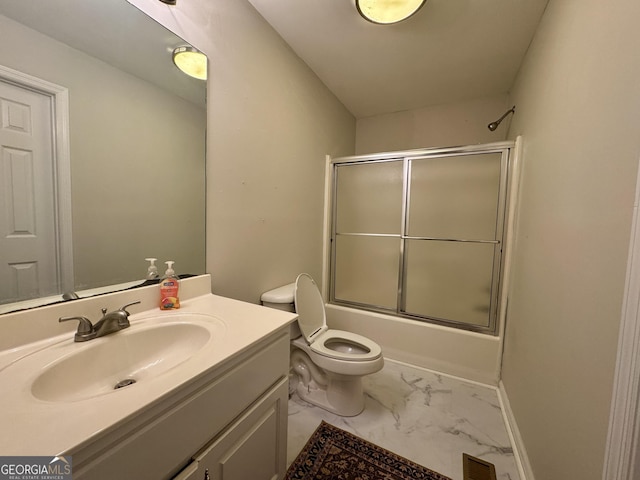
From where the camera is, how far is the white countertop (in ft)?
1.42

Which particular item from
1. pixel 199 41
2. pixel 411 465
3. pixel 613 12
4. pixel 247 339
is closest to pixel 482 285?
pixel 411 465

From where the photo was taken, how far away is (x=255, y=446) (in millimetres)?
867

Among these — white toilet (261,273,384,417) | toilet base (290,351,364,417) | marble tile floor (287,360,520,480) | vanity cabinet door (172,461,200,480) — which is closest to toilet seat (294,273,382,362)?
white toilet (261,273,384,417)

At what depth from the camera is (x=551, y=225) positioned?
1088 millimetres

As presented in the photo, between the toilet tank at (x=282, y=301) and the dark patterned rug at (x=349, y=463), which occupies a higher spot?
the toilet tank at (x=282, y=301)

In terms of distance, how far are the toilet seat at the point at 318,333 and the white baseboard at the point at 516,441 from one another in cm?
77

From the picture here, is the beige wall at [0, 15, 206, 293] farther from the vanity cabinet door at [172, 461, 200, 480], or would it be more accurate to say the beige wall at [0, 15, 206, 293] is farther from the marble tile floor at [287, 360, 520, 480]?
the marble tile floor at [287, 360, 520, 480]

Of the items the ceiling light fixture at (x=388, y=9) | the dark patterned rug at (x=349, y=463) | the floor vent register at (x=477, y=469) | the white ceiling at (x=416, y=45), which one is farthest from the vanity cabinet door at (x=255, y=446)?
the white ceiling at (x=416, y=45)

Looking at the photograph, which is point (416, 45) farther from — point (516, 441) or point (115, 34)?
point (516, 441)

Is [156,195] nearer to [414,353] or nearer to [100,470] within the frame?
[100,470]

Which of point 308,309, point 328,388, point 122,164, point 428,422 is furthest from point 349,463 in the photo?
point 122,164

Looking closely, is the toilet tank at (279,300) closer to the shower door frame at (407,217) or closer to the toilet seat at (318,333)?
the toilet seat at (318,333)

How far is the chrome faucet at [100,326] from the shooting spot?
787mm

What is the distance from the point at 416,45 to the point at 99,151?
1919mm
